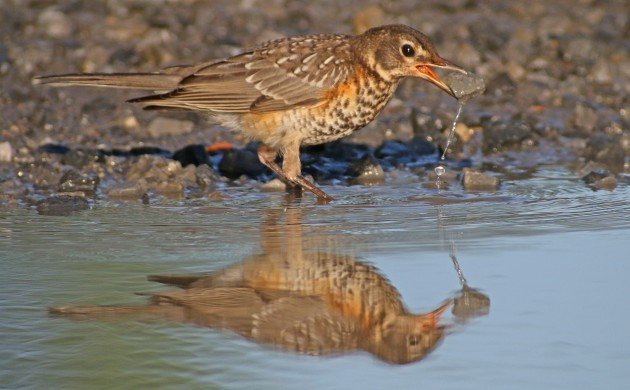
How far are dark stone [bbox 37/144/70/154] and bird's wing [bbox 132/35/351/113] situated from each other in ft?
4.53

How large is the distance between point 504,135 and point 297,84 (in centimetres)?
224

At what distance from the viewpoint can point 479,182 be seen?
8414 millimetres

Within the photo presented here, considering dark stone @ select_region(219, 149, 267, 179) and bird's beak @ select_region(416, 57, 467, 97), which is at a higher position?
bird's beak @ select_region(416, 57, 467, 97)

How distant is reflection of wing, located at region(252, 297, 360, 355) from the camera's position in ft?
16.3

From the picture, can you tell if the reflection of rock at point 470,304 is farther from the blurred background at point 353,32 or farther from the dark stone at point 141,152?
the dark stone at point 141,152

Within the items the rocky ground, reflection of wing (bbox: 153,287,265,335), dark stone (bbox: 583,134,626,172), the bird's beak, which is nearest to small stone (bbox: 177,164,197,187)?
the rocky ground

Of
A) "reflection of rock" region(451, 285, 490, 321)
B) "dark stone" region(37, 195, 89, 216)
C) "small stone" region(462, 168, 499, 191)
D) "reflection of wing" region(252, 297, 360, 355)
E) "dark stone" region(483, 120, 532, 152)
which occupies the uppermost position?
"dark stone" region(483, 120, 532, 152)

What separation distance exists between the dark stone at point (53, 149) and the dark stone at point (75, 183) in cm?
95

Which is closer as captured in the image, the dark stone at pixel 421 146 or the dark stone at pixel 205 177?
the dark stone at pixel 205 177

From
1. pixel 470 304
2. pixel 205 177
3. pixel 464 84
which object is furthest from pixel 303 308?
pixel 464 84

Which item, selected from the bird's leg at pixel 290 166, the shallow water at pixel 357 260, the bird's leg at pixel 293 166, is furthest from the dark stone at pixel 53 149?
the bird's leg at pixel 293 166

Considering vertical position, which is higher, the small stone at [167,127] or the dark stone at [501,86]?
the dark stone at [501,86]

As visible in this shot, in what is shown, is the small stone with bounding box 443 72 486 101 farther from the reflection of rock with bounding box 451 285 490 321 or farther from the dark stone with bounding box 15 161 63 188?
the reflection of rock with bounding box 451 285 490 321

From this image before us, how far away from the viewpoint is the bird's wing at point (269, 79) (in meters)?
8.38
